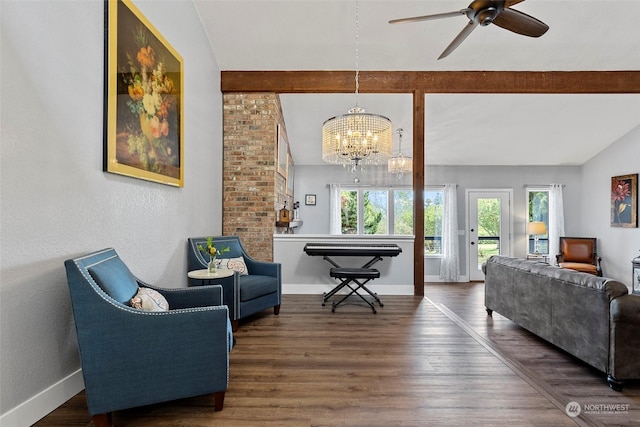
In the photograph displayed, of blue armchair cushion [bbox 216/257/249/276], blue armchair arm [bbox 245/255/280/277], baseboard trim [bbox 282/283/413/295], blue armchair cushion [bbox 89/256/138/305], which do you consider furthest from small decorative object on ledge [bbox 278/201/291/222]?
blue armchair cushion [bbox 89/256/138/305]

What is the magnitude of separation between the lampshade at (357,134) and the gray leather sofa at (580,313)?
1.93 metres

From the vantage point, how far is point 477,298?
517 cm

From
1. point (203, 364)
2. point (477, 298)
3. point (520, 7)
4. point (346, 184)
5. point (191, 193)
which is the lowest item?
point (477, 298)

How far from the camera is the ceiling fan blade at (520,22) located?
243cm

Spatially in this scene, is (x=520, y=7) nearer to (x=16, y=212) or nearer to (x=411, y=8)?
(x=411, y=8)

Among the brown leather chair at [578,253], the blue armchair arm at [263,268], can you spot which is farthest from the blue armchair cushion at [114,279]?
the brown leather chair at [578,253]

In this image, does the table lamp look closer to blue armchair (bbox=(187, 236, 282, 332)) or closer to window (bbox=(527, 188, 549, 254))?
window (bbox=(527, 188, 549, 254))

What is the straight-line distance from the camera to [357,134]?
3471 millimetres

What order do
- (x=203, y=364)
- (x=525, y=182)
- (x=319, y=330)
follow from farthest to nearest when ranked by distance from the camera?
(x=525, y=182), (x=319, y=330), (x=203, y=364)

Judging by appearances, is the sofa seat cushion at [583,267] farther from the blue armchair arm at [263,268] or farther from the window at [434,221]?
the blue armchair arm at [263,268]

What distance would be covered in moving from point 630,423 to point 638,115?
5.72 meters

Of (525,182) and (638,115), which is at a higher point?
(638,115)

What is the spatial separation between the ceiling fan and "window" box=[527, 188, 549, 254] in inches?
202

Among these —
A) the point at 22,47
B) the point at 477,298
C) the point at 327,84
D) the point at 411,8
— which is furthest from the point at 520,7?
the point at 22,47
